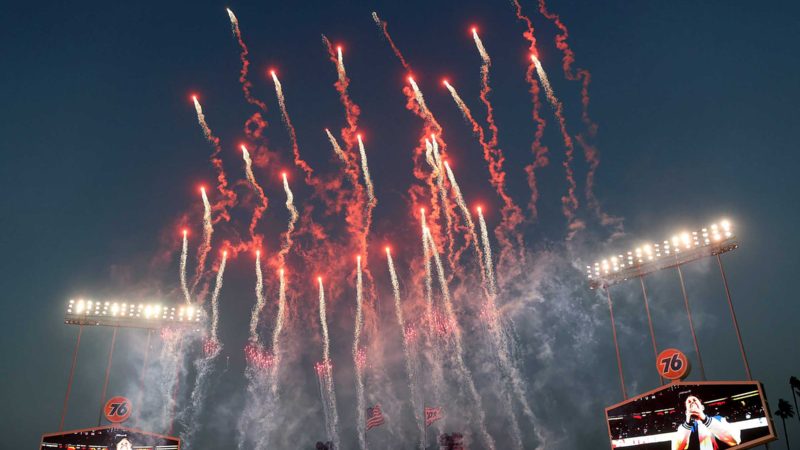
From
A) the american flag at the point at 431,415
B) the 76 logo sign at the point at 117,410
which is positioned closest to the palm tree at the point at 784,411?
the american flag at the point at 431,415

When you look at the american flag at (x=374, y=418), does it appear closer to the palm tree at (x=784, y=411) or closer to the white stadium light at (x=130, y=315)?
the white stadium light at (x=130, y=315)

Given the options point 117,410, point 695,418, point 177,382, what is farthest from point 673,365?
point 177,382

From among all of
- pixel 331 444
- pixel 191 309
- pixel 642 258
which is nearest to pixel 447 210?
pixel 642 258

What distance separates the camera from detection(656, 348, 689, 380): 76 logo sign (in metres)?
26.5

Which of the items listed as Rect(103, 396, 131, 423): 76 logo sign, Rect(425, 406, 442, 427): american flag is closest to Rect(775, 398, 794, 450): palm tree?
Rect(425, 406, 442, 427): american flag

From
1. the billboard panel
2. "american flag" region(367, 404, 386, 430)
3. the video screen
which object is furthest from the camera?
"american flag" region(367, 404, 386, 430)

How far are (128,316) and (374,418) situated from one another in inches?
782

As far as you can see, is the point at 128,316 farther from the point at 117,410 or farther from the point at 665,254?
the point at 665,254

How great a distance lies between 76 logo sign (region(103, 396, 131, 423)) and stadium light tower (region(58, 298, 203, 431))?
159 cm

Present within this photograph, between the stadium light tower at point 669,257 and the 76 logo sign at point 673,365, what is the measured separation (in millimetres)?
1598

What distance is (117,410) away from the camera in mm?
34031

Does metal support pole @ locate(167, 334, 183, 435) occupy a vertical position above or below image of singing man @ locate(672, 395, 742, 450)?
above

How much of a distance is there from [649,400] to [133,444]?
97.4 feet

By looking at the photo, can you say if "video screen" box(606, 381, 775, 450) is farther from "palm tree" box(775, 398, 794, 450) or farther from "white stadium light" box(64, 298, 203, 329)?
"palm tree" box(775, 398, 794, 450)
